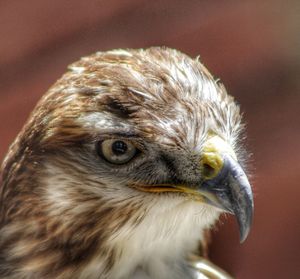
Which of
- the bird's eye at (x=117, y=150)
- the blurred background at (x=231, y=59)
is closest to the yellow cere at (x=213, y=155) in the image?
the bird's eye at (x=117, y=150)

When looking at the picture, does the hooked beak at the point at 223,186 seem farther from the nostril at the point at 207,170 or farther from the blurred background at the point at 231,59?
the blurred background at the point at 231,59

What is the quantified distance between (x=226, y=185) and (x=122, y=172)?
0.70ft

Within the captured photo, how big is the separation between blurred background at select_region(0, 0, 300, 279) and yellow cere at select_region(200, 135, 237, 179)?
897mm

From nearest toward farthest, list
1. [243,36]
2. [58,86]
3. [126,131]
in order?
1. [126,131]
2. [58,86]
3. [243,36]

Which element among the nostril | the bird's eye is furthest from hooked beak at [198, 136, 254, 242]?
the bird's eye

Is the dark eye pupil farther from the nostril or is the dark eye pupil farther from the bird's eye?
the nostril

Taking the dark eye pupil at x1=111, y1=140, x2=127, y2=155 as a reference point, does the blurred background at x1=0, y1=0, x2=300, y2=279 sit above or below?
above

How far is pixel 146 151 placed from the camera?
2.25 metres

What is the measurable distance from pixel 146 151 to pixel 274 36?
117 cm

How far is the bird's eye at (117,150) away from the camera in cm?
225

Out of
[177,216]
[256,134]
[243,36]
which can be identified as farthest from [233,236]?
[177,216]

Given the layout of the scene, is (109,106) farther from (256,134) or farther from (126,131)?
(256,134)

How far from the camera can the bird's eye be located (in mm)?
2254

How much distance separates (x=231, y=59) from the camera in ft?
11.1
